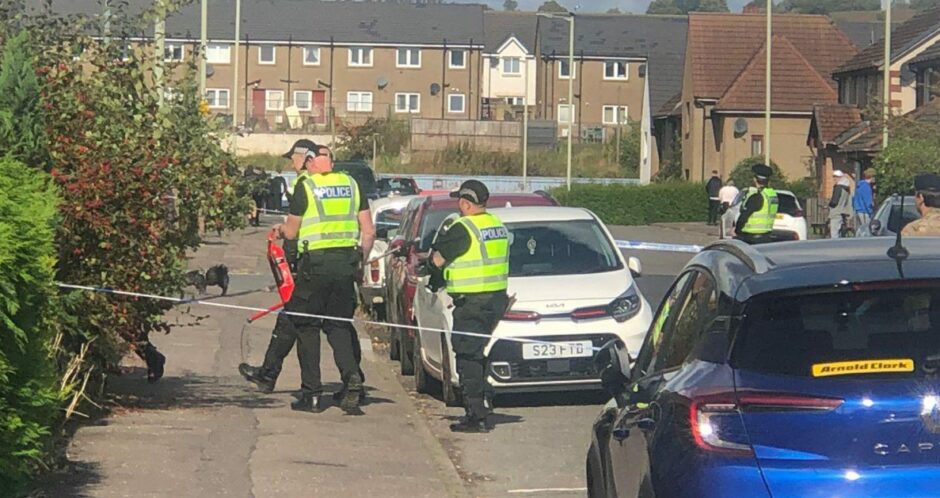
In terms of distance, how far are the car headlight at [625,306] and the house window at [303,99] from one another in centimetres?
8119

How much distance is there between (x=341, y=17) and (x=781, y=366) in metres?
90.3

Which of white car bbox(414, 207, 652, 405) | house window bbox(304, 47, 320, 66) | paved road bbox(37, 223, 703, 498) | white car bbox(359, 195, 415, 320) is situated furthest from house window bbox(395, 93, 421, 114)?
white car bbox(414, 207, 652, 405)

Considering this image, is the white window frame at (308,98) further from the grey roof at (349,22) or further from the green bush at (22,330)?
the green bush at (22,330)

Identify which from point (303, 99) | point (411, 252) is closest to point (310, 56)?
point (303, 99)

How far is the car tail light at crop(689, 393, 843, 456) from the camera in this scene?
4.85 metres

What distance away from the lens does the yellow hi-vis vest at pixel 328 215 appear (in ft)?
37.0

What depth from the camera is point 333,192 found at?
11375 mm

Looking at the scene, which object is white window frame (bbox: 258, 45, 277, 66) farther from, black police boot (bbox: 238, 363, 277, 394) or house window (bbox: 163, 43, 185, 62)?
black police boot (bbox: 238, 363, 277, 394)

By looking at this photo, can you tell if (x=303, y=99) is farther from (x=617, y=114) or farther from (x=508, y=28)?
(x=617, y=114)

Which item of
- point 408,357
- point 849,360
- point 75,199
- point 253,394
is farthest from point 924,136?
point 849,360

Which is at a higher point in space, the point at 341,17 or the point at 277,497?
the point at 341,17

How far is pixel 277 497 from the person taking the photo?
849cm

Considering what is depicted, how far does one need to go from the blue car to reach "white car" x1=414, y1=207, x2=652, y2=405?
6330mm

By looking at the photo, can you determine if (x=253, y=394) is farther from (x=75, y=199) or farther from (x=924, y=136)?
(x=924, y=136)
